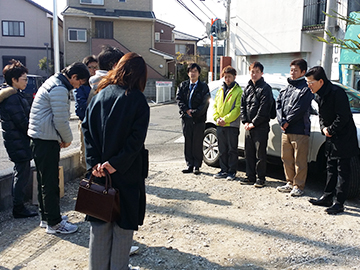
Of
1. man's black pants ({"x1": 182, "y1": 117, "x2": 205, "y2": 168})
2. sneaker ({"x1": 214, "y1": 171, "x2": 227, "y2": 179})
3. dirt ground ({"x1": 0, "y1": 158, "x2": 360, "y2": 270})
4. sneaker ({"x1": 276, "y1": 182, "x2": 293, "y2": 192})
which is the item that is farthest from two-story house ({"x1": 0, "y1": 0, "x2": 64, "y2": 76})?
sneaker ({"x1": 276, "y1": 182, "x2": 293, "y2": 192})

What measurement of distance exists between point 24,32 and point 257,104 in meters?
33.6

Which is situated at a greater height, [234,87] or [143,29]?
[143,29]

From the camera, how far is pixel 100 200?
8.95 ft

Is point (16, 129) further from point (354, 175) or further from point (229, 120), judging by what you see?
point (354, 175)

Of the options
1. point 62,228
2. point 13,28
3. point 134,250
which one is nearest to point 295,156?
point 134,250

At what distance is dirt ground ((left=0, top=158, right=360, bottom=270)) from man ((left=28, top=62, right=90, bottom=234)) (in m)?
0.43

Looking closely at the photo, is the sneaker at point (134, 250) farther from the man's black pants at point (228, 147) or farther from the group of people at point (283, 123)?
the man's black pants at point (228, 147)

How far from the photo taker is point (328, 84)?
4.70 m

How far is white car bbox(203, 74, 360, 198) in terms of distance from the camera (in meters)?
5.17

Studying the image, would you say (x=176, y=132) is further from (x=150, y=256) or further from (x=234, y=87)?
(x=150, y=256)

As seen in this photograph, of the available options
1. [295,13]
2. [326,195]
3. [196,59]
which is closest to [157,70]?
[196,59]

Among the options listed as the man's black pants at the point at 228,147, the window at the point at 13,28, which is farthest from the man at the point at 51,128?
the window at the point at 13,28

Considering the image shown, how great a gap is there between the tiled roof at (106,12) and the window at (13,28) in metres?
5.62

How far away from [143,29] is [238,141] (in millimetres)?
27785
